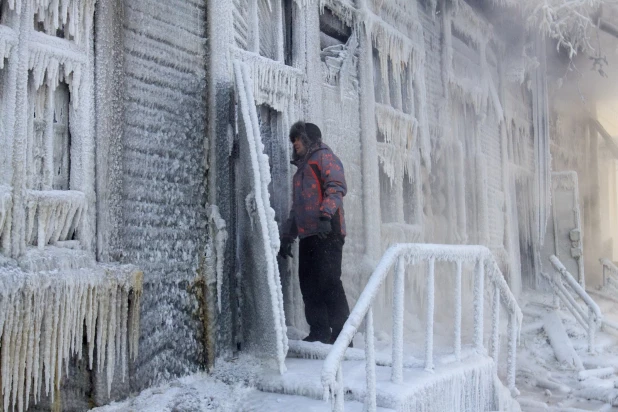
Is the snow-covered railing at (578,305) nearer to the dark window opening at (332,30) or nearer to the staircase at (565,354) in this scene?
the staircase at (565,354)

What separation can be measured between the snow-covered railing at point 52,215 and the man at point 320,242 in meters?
1.93

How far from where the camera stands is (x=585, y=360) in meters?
9.10

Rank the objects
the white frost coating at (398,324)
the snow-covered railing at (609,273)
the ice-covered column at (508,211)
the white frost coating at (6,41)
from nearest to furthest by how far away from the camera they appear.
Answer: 1. the white frost coating at (6,41)
2. the white frost coating at (398,324)
3. the ice-covered column at (508,211)
4. the snow-covered railing at (609,273)

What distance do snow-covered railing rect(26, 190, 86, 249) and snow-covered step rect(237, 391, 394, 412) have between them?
165 centimetres

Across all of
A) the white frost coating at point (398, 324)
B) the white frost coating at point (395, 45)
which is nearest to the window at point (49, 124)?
the white frost coating at point (398, 324)

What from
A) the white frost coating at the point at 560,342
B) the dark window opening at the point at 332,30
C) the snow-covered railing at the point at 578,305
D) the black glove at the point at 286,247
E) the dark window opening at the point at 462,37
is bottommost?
the white frost coating at the point at 560,342

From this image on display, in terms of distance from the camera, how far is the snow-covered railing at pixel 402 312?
11.7 feet

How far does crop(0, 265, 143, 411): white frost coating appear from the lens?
362 centimetres

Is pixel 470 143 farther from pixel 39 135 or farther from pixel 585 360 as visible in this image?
pixel 39 135

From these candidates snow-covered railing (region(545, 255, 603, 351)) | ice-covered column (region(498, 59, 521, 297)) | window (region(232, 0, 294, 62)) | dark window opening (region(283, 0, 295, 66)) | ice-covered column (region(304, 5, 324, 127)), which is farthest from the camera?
ice-covered column (region(498, 59, 521, 297))

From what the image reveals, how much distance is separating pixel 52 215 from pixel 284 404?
6.39 ft

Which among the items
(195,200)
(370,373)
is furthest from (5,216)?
(370,373)

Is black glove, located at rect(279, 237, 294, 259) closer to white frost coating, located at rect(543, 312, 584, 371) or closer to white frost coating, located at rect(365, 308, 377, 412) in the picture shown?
white frost coating, located at rect(365, 308, 377, 412)

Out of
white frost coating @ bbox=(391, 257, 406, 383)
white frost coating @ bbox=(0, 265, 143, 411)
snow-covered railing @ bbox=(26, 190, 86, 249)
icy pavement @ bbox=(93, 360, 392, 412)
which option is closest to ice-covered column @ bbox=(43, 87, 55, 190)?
snow-covered railing @ bbox=(26, 190, 86, 249)
